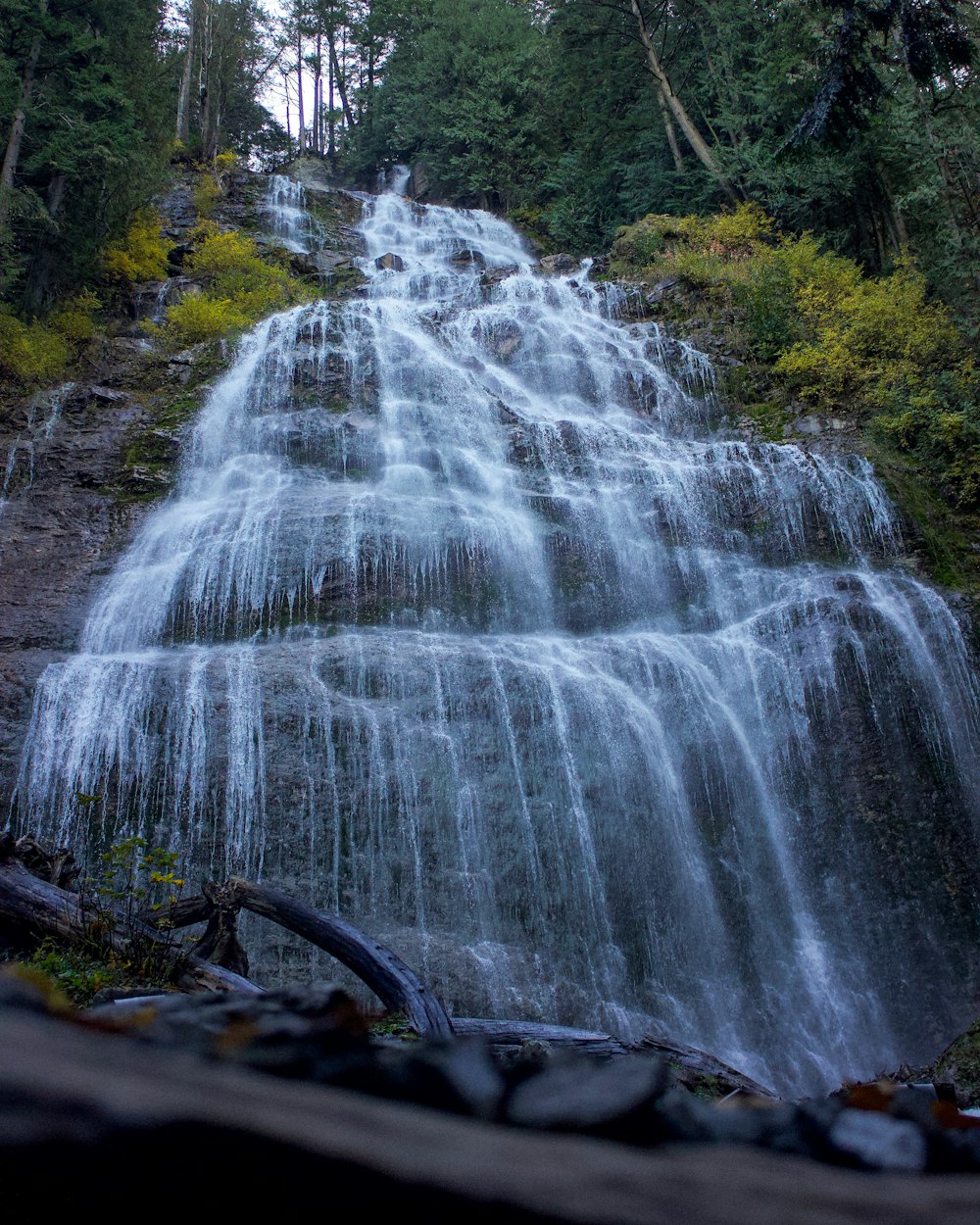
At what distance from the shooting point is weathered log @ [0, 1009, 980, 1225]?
0.82 m

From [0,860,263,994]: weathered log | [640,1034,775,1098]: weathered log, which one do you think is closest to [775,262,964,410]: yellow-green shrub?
[640,1034,775,1098]: weathered log

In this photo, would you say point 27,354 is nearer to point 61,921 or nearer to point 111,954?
point 61,921

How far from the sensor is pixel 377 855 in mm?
9836

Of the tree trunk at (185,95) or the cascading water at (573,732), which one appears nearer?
the cascading water at (573,732)

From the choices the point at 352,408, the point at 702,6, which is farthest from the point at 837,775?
the point at 702,6

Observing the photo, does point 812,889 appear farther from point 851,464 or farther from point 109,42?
point 109,42

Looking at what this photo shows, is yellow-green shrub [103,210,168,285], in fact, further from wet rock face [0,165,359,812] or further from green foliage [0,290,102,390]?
wet rock face [0,165,359,812]

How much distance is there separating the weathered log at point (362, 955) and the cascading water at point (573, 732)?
381 cm

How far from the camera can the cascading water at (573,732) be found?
9.56m

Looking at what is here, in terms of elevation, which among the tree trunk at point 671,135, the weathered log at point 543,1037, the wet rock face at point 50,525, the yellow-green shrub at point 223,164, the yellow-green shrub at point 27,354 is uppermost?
the yellow-green shrub at point 223,164

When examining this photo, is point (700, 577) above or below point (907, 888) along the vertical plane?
above

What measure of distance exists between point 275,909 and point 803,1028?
21.7ft

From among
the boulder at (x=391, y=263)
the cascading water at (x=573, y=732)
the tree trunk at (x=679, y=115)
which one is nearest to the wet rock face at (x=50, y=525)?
the cascading water at (x=573, y=732)

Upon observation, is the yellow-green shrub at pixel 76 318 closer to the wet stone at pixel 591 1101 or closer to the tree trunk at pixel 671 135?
the tree trunk at pixel 671 135
